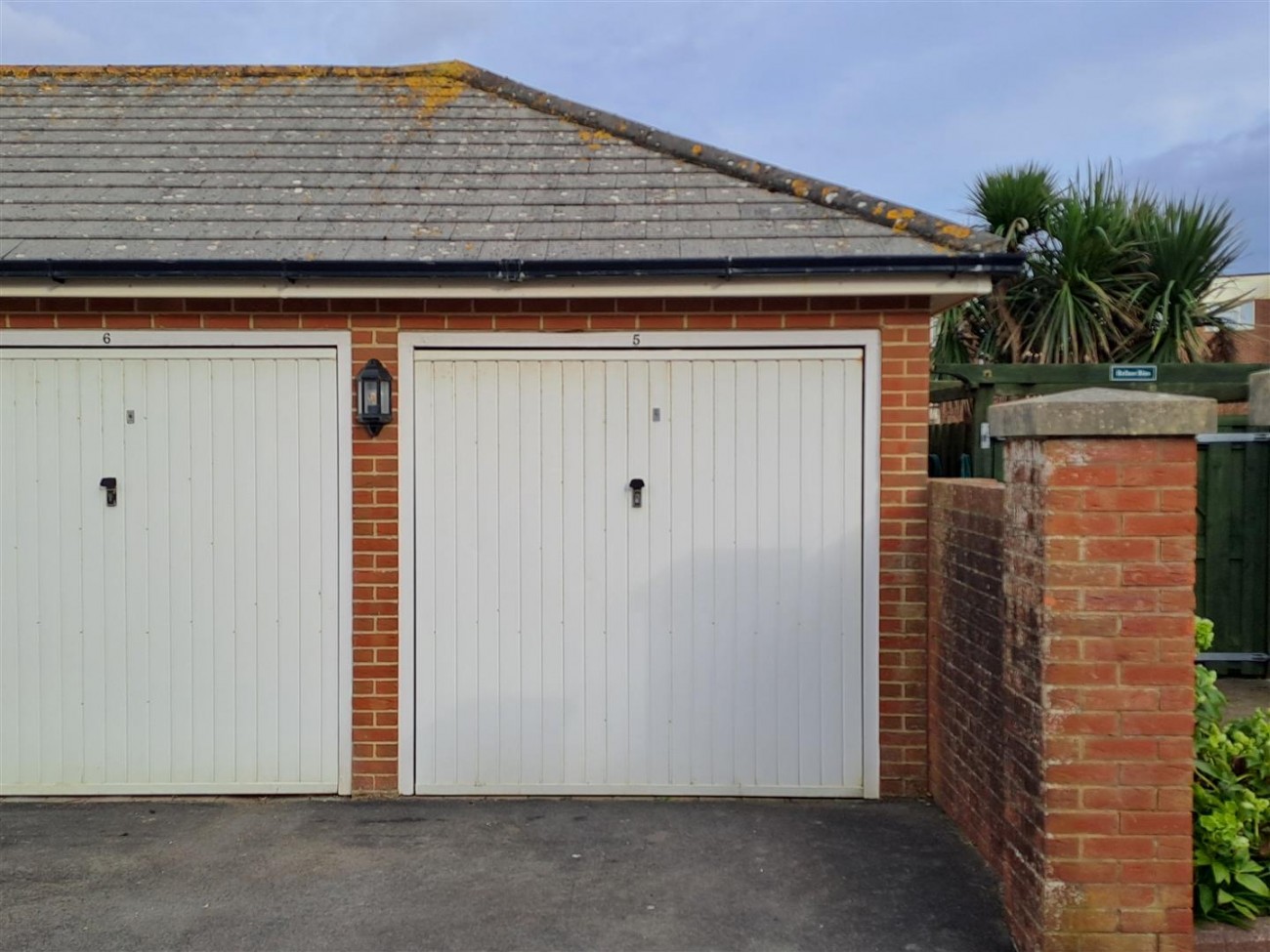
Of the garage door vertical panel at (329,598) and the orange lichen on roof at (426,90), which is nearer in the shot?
the garage door vertical panel at (329,598)

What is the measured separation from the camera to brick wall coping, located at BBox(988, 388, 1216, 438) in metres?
3.22

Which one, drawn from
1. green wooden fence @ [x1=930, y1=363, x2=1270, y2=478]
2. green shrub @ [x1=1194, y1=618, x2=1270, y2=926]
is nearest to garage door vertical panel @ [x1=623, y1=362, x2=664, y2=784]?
green wooden fence @ [x1=930, y1=363, x2=1270, y2=478]

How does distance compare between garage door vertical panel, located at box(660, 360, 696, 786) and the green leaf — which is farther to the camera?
garage door vertical panel, located at box(660, 360, 696, 786)

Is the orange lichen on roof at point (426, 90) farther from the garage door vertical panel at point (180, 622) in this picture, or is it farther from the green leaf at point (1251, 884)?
the green leaf at point (1251, 884)

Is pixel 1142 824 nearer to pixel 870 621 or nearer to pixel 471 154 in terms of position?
pixel 870 621

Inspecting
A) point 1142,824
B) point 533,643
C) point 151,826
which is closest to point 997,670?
point 1142,824

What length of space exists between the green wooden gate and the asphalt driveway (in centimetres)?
309

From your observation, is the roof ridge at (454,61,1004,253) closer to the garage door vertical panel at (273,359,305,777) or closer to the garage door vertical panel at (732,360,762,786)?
the garage door vertical panel at (732,360,762,786)

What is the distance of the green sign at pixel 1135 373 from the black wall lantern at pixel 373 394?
4271 mm

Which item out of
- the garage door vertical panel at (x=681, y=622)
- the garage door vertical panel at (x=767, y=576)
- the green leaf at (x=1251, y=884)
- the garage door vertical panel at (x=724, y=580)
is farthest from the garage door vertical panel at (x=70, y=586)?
the green leaf at (x=1251, y=884)

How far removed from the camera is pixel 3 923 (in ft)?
12.8

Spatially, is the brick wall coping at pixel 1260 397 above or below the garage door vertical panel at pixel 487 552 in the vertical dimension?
above

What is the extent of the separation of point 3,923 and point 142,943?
24.7 inches

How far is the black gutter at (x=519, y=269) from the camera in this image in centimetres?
489
